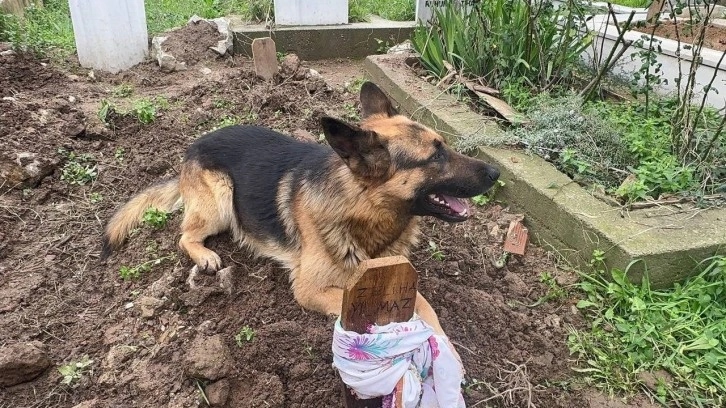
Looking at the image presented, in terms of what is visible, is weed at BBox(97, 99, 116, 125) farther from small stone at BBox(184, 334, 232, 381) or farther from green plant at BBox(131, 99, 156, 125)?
small stone at BBox(184, 334, 232, 381)

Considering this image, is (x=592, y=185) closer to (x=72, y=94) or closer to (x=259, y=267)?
(x=259, y=267)

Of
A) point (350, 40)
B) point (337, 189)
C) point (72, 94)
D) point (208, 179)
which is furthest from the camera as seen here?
point (350, 40)

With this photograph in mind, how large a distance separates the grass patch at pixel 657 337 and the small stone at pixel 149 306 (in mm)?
2363

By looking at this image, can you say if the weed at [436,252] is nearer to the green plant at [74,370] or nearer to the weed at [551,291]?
the weed at [551,291]

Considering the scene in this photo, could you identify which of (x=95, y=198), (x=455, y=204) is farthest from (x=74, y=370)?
(x=455, y=204)

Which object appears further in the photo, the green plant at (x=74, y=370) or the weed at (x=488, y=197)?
the weed at (x=488, y=197)

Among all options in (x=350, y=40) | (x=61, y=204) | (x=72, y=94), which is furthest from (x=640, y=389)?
(x=350, y=40)

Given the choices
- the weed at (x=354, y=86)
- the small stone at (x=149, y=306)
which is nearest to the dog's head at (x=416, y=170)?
the small stone at (x=149, y=306)

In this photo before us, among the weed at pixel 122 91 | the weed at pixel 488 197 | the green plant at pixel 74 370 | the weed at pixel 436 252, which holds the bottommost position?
the green plant at pixel 74 370

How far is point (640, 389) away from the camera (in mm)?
2574

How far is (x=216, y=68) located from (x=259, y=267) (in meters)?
4.34

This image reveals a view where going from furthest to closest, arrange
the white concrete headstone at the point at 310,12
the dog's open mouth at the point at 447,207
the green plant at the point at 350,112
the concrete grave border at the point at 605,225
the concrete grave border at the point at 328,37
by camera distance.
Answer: the white concrete headstone at the point at 310,12, the concrete grave border at the point at 328,37, the green plant at the point at 350,112, the concrete grave border at the point at 605,225, the dog's open mouth at the point at 447,207

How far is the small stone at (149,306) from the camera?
9.41ft

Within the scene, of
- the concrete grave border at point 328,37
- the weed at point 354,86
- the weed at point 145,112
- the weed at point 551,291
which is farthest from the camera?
the concrete grave border at point 328,37
